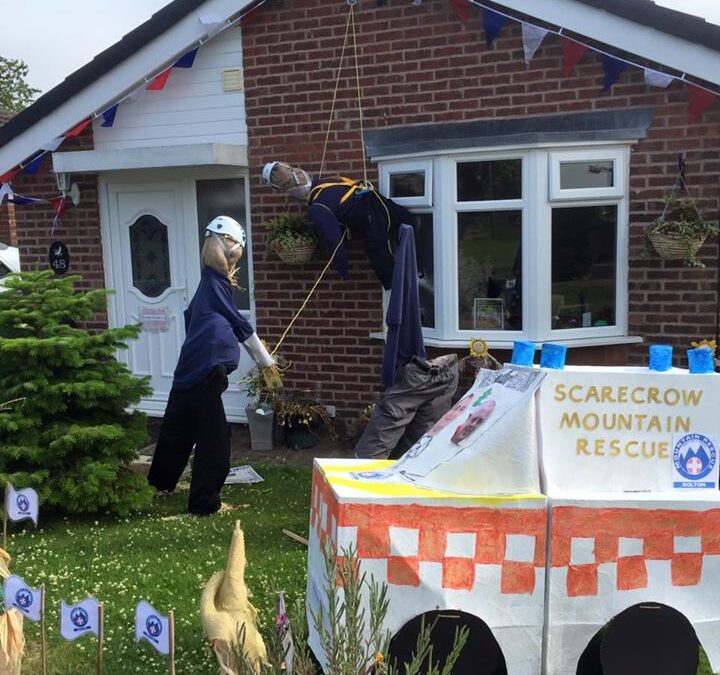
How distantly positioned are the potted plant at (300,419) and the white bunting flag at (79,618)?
4.08 m

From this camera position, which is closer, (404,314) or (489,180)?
(404,314)

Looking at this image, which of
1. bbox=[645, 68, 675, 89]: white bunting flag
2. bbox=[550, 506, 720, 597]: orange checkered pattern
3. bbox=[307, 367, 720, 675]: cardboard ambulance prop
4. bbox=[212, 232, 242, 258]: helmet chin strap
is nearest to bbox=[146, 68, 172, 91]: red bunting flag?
bbox=[212, 232, 242, 258]: helmet chin strap

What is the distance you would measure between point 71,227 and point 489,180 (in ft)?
13.9

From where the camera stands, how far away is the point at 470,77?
6418mm

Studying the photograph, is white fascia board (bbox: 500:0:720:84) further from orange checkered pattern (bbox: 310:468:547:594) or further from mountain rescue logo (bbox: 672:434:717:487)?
orange checkered pattern (bbox: 310:468:547:594)

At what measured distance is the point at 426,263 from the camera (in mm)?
6750

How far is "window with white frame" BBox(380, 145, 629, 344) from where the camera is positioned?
6168 mm

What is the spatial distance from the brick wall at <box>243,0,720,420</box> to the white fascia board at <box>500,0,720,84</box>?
0.97 ft

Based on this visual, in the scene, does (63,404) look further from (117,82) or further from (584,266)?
(584,266)

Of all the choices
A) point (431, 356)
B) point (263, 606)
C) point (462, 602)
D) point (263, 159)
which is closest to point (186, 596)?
point (263, 606)

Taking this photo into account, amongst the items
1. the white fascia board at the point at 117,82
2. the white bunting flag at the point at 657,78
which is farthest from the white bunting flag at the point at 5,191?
the white bunting flag at the point at 657,78

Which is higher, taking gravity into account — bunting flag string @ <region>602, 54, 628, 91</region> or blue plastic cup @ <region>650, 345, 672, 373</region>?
bunting flag string @ <region>602, 54, 628, 91</region>

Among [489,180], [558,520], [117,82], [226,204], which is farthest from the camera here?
[226,204]

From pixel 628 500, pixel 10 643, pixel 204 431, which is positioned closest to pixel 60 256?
pixel 204 431
